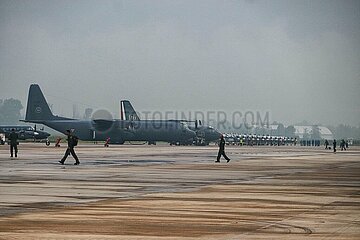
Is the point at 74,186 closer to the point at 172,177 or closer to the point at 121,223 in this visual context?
the point at 172,177

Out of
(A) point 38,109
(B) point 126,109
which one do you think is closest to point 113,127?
(A) point 38,109

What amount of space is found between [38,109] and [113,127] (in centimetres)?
1474

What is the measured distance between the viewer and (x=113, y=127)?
14500cm

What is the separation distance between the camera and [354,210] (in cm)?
2097

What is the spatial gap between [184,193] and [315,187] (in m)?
5.72

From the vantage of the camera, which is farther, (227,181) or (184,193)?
(227,181)

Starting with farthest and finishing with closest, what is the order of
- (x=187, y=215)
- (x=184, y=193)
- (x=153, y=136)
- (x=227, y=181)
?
(x=153, y=136) < (x=227, y=181) < (x=184, y=193) < (x=187, y=215)

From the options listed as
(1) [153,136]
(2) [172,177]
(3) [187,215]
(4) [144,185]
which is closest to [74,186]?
(4) [144,185]

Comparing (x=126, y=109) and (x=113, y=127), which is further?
(x=126, y=109)

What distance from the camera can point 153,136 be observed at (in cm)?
14300

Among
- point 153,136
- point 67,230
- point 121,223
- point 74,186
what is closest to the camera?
point 67,230

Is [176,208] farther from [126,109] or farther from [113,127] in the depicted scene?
[126,109]

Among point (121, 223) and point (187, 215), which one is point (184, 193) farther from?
point (121, 223)

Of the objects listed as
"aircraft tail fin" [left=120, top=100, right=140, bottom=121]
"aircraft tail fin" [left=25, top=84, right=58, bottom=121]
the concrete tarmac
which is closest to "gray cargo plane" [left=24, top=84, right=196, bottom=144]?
"aircraft tail fin" [left=25, top=84, right=58, bottom=121]
